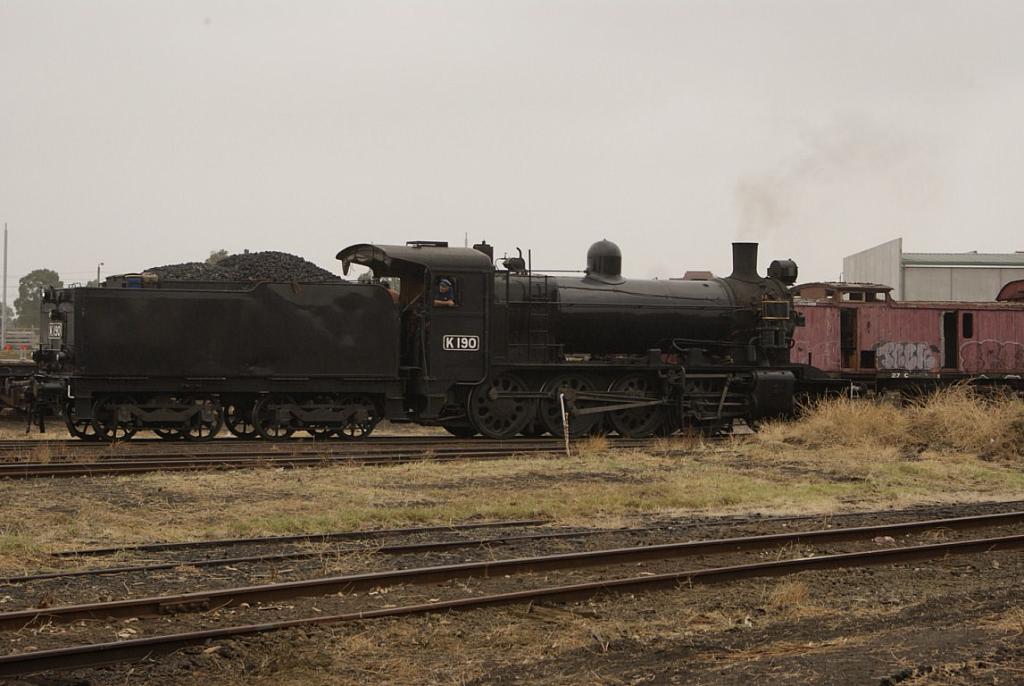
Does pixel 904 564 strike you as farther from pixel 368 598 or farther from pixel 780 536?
pixel 368 598

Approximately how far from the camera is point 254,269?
3228 cm

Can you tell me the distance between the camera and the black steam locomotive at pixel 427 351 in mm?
16328

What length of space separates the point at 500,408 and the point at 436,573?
1020 centimetres

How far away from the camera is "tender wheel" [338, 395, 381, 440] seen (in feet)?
56.7

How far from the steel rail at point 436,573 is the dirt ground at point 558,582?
0.28 ft

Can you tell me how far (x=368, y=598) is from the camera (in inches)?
287

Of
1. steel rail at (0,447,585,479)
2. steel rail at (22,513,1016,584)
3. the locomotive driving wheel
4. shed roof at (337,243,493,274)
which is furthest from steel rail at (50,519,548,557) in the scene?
the locomotive driving wheel

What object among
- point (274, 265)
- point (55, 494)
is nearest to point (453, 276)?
point (55, 494)

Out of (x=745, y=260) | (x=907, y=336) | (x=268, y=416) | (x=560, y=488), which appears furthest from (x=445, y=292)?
(x=907, y=336)

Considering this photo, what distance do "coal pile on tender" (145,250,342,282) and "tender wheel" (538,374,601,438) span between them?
14310 millimetres

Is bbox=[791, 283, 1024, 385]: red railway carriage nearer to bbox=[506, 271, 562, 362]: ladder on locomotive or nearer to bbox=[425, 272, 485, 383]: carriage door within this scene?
bbox=[506, 271, 562, 362]: ladder on locomotive

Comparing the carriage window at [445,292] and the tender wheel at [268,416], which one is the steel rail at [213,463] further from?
the carriage window at [445,292]

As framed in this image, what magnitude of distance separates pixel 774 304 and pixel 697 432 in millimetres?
2699

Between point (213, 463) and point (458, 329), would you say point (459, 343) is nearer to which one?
point (458, 329)
